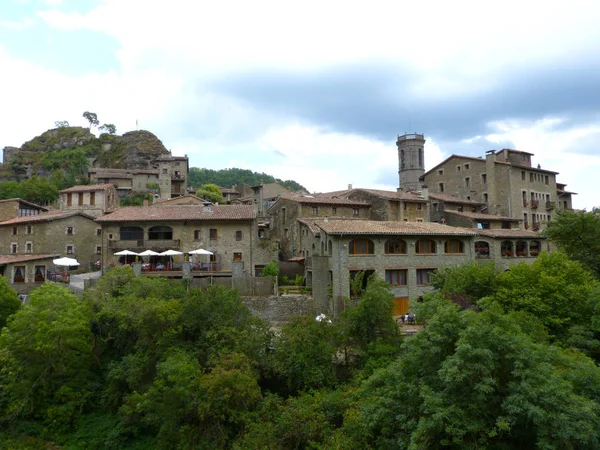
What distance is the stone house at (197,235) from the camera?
36.7 metres

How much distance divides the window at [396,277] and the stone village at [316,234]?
0.25 feet

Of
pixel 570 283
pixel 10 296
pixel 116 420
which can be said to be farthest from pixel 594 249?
pixel 10 296

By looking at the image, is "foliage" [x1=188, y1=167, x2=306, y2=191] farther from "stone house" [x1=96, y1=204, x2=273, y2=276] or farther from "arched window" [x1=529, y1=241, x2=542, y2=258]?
"arched window" [x1=529, y1=241, x2=542, y2=258]

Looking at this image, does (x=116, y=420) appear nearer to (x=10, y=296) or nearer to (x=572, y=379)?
(x=10, y=296)

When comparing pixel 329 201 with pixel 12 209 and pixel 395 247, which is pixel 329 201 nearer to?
pixel 395 247

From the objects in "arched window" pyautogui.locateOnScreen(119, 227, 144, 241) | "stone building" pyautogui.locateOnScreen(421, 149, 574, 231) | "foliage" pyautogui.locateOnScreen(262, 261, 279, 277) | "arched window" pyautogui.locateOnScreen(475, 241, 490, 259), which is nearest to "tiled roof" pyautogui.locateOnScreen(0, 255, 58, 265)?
"arched window" pyautogui.locateOnScreen(119, 227, 144, 241)

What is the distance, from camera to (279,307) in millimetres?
29531

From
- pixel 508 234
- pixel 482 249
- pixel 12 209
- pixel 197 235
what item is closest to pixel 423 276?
pixel 482 249

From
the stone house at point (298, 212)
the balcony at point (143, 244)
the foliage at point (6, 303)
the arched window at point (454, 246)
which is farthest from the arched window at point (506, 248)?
the foliage at point (6, 303)

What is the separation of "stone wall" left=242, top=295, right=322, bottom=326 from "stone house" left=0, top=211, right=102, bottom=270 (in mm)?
18728

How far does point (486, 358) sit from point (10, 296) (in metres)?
28.8

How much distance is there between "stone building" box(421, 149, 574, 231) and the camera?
5169cm

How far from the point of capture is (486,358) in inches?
555

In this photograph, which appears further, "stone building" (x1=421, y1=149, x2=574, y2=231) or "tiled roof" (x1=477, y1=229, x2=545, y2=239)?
"stone building" (x1=421, y1=149, x2=574, y2=231)
